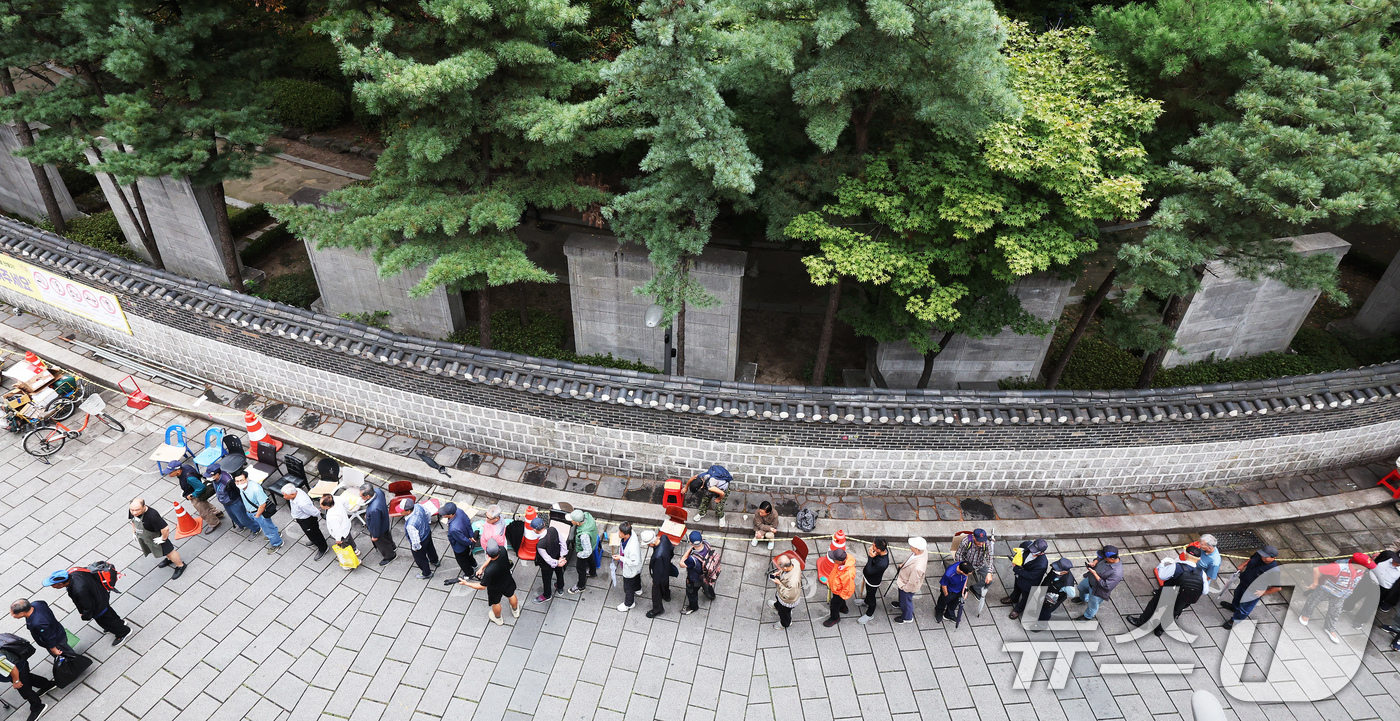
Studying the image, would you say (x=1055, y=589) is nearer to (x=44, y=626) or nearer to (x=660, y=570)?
(x=660, y=570)

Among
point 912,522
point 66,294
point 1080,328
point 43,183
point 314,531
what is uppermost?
point 43,183

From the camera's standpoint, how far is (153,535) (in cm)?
1007

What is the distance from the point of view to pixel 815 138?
1059 cm

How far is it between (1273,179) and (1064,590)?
618 centimetres

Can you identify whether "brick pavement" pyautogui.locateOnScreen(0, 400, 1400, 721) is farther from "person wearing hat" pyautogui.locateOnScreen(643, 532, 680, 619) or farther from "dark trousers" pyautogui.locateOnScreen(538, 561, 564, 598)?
"person wearing hat" pyautogui.locateOnScreen(643, 532, 680, 619)

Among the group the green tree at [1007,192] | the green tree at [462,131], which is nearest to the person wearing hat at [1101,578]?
the green tree at [1007,192]

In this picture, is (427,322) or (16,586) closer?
(16,586)

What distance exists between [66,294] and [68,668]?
8.31 meters

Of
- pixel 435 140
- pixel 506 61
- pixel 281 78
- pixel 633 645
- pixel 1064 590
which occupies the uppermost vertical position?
pixel 506 61

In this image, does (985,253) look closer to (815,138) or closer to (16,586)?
(815,138)

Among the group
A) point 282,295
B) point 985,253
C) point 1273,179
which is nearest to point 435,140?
point 282,295

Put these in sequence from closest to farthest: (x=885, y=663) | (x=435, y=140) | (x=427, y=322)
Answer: (x=885, y=663) → (x=435, y=140) → (x=427, y=322)

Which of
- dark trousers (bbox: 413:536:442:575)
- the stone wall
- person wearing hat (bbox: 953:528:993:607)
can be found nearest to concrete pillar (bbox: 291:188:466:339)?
the stone wall

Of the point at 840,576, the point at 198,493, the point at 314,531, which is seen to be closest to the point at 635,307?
the point at 314,531
